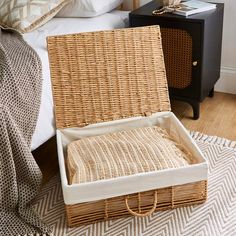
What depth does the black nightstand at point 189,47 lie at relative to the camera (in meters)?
2.02

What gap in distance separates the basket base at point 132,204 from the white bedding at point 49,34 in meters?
0.37

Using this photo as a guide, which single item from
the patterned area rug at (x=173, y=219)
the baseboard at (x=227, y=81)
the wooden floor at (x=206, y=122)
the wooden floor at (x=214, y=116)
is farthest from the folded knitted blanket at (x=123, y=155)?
the baseboard at (x=227, y=81)

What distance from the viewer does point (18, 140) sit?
1481 millimetres

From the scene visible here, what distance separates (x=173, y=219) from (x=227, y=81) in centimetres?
126

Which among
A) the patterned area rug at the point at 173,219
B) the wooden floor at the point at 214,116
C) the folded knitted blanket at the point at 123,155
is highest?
the folded knitted blanket at the point at 123,155

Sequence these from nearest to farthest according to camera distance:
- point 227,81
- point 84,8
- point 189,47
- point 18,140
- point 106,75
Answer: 1. point 18,140
2. point 106,75
3. point 189,47
4. point 84,8
5. point 227,81

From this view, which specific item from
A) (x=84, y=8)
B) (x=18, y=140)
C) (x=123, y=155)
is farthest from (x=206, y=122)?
(x=18, y=140)

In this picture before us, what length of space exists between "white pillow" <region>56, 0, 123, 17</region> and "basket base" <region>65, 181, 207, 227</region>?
1.15 metres

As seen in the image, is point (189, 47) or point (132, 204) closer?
point (132, 204)

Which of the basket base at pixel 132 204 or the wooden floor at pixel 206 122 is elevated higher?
the basket base at pixel 132 204

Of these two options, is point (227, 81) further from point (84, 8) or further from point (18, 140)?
point (18, 140)

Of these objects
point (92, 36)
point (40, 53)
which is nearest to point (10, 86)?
point (40, 53)

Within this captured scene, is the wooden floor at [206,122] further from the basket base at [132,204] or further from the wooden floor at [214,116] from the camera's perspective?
the basket base at [132,204]

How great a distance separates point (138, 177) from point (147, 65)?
24.0 inches
